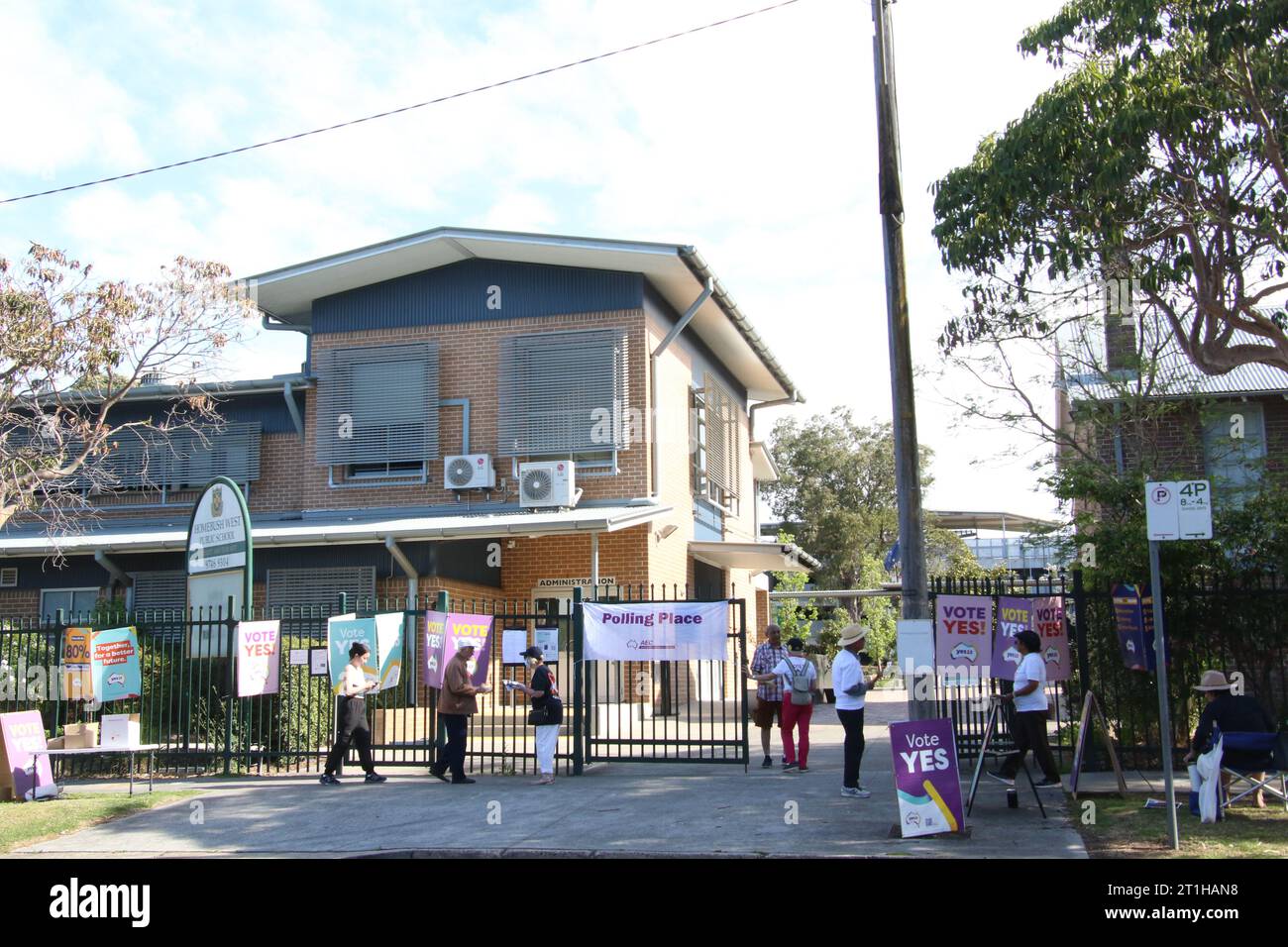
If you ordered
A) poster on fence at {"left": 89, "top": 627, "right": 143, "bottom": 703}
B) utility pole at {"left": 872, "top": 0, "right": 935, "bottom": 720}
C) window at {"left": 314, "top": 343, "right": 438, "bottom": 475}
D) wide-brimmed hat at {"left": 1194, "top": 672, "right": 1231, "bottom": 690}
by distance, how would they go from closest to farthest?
utility pole at {"left": 872, "top": 0, "right": 935, "bottom": 720}
wide-brimmed hat at {"left": 1194, "top": 672, "right": 1231, "bottom": 690}
poster on fence at {"left": 89, "top": 627, "right": 143, "bottom": 703}
window at {"left": 314, "top": 343, "right": 438, "bottom": 475}

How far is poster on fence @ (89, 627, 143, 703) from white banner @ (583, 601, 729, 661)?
5.65 metres

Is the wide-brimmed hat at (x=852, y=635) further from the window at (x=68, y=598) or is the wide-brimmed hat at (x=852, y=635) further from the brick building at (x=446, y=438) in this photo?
the window at (x=68, y=598)

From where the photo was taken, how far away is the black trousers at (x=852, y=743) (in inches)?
445

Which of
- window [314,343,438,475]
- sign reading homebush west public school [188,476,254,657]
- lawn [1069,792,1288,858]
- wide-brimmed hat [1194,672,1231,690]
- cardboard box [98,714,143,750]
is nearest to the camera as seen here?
lawn [1069,792,1288,858]

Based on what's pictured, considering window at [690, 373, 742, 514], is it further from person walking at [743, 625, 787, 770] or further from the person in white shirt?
the person in white shirt

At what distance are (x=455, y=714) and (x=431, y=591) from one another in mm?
6043

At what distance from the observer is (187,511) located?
22625mm

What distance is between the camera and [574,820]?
1066cm

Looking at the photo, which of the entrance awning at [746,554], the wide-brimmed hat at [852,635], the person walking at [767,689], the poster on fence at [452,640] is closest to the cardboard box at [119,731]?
the poster on fence at [452,640]

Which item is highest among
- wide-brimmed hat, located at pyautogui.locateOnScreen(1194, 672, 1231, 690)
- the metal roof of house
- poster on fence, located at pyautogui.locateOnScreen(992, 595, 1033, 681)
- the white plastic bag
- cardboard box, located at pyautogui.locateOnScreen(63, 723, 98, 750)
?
the metal roof of house

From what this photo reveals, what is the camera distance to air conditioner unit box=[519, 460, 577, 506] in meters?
19.2

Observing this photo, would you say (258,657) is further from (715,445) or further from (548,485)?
(715,445)

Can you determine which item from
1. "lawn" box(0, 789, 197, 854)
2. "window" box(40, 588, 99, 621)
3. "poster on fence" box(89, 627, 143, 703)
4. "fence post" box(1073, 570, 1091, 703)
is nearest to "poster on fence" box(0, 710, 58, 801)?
"lawn" box(0, 789, 197, 854)

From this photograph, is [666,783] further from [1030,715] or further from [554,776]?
[1030,715]
